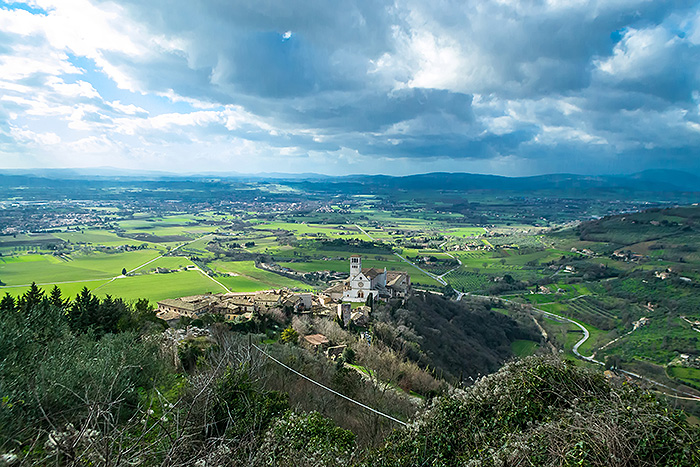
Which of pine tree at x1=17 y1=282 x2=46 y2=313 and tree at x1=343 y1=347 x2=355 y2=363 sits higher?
pine tree at x1=17 y1=282 x2=46 y2=313

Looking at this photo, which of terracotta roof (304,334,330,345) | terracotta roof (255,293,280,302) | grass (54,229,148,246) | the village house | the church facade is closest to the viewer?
the village house

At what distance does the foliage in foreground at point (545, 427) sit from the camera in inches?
260

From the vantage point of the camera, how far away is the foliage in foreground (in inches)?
260

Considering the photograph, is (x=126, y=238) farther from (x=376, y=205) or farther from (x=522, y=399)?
(x=376, y=205)

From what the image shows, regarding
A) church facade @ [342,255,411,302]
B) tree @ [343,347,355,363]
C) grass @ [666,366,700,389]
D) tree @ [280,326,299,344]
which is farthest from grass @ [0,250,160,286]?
grass @ [666,366,700,389]

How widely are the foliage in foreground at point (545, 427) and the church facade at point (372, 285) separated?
25.5m

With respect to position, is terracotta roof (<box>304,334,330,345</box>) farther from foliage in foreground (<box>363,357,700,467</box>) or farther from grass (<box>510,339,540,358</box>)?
grass (<box>510,339,540,358</box>)

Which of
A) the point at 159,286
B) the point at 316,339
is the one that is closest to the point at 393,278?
A: the point at 316,339

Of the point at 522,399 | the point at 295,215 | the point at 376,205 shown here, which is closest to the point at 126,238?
the point at 295,215

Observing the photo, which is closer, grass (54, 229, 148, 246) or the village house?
the village house

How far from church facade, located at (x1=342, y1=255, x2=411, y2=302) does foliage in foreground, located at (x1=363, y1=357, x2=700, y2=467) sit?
2549 cm

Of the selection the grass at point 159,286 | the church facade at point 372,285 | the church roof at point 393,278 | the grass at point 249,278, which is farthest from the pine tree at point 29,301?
the church roof at point 393,278

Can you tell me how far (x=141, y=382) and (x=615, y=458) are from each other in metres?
12.9

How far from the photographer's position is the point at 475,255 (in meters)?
83.8
